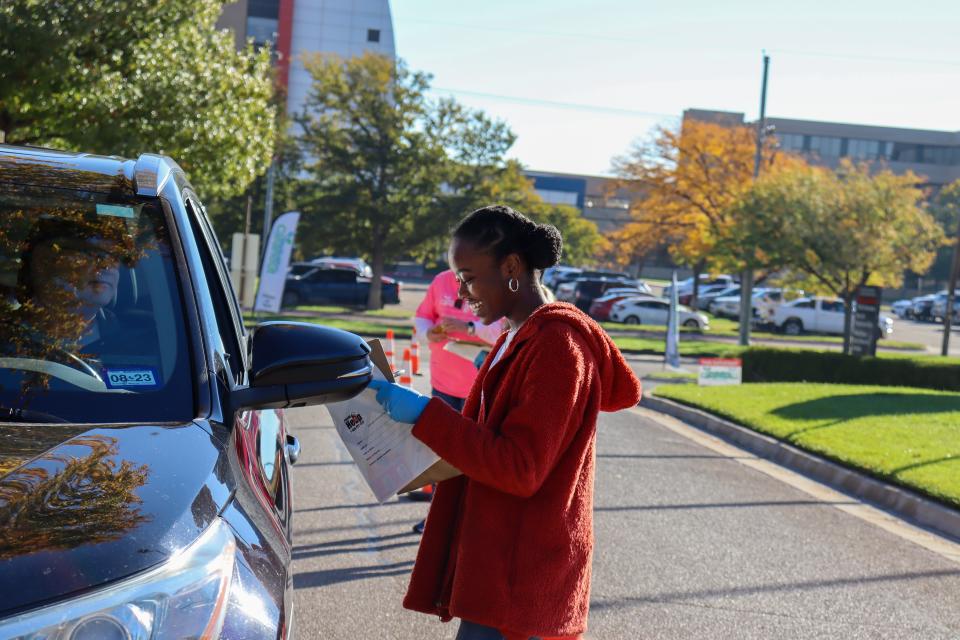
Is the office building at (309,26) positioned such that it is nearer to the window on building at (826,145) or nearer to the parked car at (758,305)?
the parked car at (758,305)

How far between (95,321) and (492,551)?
54.4 inches

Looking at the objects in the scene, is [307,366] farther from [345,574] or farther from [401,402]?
[345,574]

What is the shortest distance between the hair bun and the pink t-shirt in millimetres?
4025

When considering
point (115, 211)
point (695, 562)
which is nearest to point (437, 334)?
point (695, 562)

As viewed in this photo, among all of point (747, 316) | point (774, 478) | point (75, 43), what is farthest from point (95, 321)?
point (747, 316)

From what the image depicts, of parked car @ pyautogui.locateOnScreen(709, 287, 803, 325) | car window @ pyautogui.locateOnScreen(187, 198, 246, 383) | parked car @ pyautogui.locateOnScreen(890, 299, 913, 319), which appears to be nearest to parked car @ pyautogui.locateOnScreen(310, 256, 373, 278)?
parked car @ pyautogui.locateOnScreen(709, 287, 803, 325)

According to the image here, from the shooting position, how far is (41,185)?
328 cm

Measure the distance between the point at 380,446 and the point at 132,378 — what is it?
76cm

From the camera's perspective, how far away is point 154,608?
1826 millimetres

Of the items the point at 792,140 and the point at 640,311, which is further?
the point at 792,140

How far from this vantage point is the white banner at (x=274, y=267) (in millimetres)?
24000

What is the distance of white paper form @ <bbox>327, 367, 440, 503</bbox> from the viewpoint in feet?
8.40

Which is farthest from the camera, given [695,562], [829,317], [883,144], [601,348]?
[883,144]

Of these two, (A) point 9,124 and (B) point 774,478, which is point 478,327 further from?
(A) point 9,124
